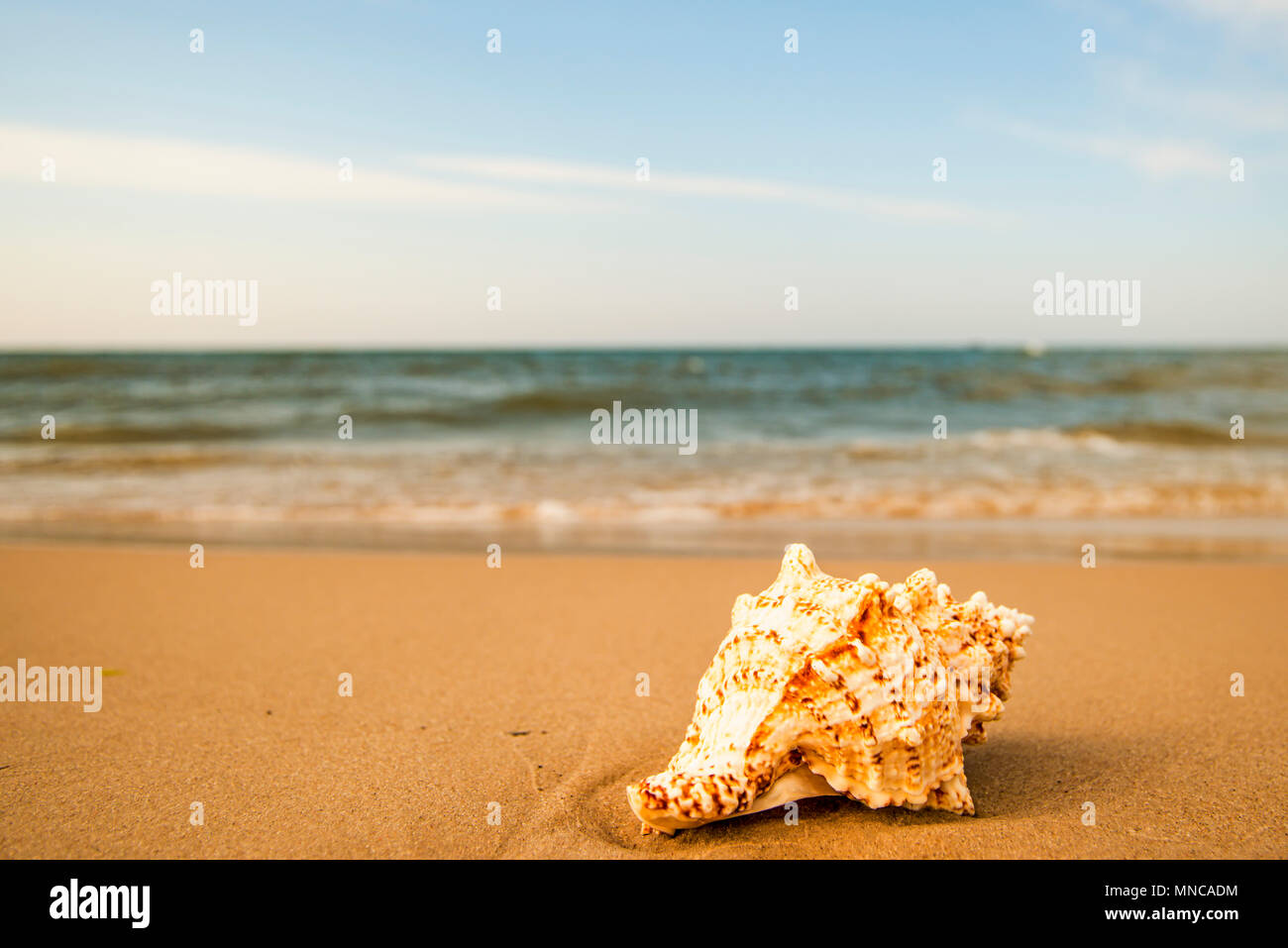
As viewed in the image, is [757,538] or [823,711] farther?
[757,538]

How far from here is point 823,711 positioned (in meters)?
2.36

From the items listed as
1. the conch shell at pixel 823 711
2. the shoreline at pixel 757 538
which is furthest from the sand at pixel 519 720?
the shoreline at pixel 757 538

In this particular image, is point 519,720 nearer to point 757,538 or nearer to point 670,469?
point 757,538

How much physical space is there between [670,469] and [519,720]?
28.5 ft

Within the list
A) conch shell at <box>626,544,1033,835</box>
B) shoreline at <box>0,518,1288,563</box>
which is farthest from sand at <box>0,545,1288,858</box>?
shoreline at <box>0,518,1288,563</box>

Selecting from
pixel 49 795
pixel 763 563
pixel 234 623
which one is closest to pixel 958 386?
pixel 763 563

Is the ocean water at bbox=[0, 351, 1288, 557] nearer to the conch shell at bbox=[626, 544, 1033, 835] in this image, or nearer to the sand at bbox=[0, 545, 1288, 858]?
the sand at bbox=[0, 545, 1288, 858]

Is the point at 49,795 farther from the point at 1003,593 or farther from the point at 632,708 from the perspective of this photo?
the point at 1003,593

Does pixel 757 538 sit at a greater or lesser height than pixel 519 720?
greater

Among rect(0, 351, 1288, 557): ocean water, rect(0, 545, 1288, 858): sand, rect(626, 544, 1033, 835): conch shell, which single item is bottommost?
rect(0, 545, 1288, 858): sand

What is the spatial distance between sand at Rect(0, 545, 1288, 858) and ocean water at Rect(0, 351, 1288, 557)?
194cm

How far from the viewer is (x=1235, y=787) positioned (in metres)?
3.05

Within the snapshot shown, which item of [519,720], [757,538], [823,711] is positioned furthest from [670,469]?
[823,711]

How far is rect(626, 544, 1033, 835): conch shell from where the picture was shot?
7.75 ft
